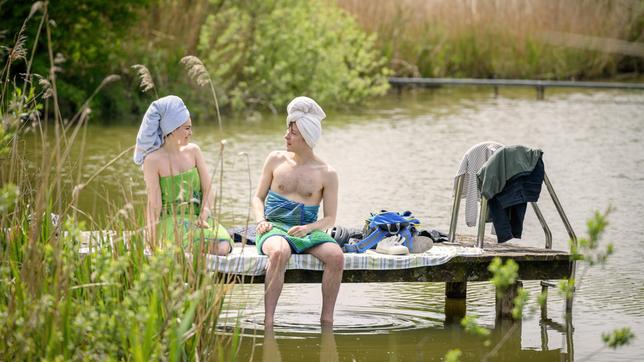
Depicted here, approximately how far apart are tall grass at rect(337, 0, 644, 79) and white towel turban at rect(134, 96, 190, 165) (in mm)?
19505

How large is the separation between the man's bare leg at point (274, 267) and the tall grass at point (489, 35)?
19.7 meters

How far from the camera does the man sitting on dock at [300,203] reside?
6.80 metres

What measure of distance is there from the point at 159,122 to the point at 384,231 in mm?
1361

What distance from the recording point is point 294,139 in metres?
7.07

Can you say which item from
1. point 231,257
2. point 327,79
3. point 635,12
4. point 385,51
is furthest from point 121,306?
point 635,12

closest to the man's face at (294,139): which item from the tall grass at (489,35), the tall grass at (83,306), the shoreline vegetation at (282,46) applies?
the tall grass at (83,306)

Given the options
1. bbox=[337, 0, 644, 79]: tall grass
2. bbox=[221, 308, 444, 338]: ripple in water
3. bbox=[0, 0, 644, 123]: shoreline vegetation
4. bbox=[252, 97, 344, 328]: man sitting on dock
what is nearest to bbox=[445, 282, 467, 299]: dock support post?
bbox=[221, 308, 444, 338]: ripple in water

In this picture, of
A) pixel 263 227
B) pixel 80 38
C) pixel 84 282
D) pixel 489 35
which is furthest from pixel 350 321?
pixel 489 35

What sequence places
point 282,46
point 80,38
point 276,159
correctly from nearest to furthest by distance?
point 276,159, point 80,38, point 282,46

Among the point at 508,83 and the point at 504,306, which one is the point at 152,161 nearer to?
the point at 504,306

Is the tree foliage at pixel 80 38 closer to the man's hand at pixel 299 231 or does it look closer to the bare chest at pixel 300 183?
the bare chest at pixel 300 183

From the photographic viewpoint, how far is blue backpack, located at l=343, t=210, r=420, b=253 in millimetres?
7086

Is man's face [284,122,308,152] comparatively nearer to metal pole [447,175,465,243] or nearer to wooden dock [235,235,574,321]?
wooden dock [235,235,574,321]

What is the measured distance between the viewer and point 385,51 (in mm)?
26312
